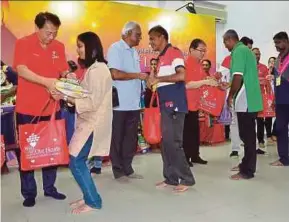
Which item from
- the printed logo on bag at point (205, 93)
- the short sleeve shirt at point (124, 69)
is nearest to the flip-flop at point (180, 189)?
the short sleeve shirt at point (124, 69)

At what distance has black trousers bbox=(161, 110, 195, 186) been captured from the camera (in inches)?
117

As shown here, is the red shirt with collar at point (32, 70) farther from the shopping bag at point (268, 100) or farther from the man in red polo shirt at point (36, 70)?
the shopping bag at point (268, 100)

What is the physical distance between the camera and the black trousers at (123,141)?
3475 mm

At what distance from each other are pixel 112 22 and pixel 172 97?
244cm

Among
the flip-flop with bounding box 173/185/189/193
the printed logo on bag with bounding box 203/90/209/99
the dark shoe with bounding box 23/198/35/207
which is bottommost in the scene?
the flip-flop with bounding box 173/185/189/193

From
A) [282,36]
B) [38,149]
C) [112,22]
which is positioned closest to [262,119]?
[282,36]

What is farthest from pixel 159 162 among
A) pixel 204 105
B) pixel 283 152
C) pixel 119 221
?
pixel 119 221

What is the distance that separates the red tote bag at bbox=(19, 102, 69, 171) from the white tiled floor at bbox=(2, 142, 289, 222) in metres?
0.38

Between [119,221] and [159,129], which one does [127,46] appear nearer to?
[159,129]

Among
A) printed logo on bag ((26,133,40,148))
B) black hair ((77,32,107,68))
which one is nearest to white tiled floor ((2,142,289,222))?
printed logo on bag ((26,133,40,148))

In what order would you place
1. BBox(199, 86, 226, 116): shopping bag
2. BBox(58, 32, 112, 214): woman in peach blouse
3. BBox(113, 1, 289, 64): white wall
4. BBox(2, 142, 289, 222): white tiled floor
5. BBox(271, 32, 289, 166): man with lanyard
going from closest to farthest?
BBox(58, 32, 112, 214): woman in peach blouse → BBox(2, 142, 289, 222): white tiled floor → BBox(113, 1, 289, 64): white wall → BBox(271, 32, 289, 166): man with lanyard → BBox(199, 86, 226, 116): shopping bag

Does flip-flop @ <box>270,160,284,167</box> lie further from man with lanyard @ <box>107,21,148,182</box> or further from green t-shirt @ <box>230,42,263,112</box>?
man with lanyard @ <box>107,21,148,182</box>

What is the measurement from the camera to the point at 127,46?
3457 mm

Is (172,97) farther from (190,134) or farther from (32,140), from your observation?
(190,134)
